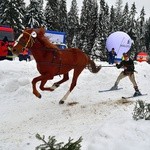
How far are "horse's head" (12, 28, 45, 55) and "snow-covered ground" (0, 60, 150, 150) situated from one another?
6.59ft

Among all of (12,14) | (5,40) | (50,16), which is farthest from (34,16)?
(5,40)

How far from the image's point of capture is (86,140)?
776 cm

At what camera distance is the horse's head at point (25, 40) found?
10.6 metres

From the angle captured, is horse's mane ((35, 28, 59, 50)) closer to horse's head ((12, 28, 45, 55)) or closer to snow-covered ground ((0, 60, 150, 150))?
horse's head ((12, 28, 45, 55))

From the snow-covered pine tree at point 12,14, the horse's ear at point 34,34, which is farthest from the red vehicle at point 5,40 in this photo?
the snow-covered pine tree at point 12,14

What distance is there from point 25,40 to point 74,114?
2634 mm

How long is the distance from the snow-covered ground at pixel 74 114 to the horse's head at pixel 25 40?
6.59ft

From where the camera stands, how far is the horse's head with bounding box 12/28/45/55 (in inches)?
417

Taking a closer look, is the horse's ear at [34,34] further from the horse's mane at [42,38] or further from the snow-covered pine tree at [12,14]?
the snow-covered pine tree at [12,14]

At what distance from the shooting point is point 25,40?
10.6 m

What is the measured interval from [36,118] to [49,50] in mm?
2232

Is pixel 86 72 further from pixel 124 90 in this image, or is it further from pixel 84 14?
pixel 84 14

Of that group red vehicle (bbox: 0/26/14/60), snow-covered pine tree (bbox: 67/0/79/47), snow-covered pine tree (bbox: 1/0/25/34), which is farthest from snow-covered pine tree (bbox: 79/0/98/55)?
red vehicle (bbox: 0/26/14/60)

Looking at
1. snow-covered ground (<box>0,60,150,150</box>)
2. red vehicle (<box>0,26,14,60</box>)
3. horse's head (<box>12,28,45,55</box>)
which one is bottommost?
snow-covered ground (<box>0,60,150,150</box>)
